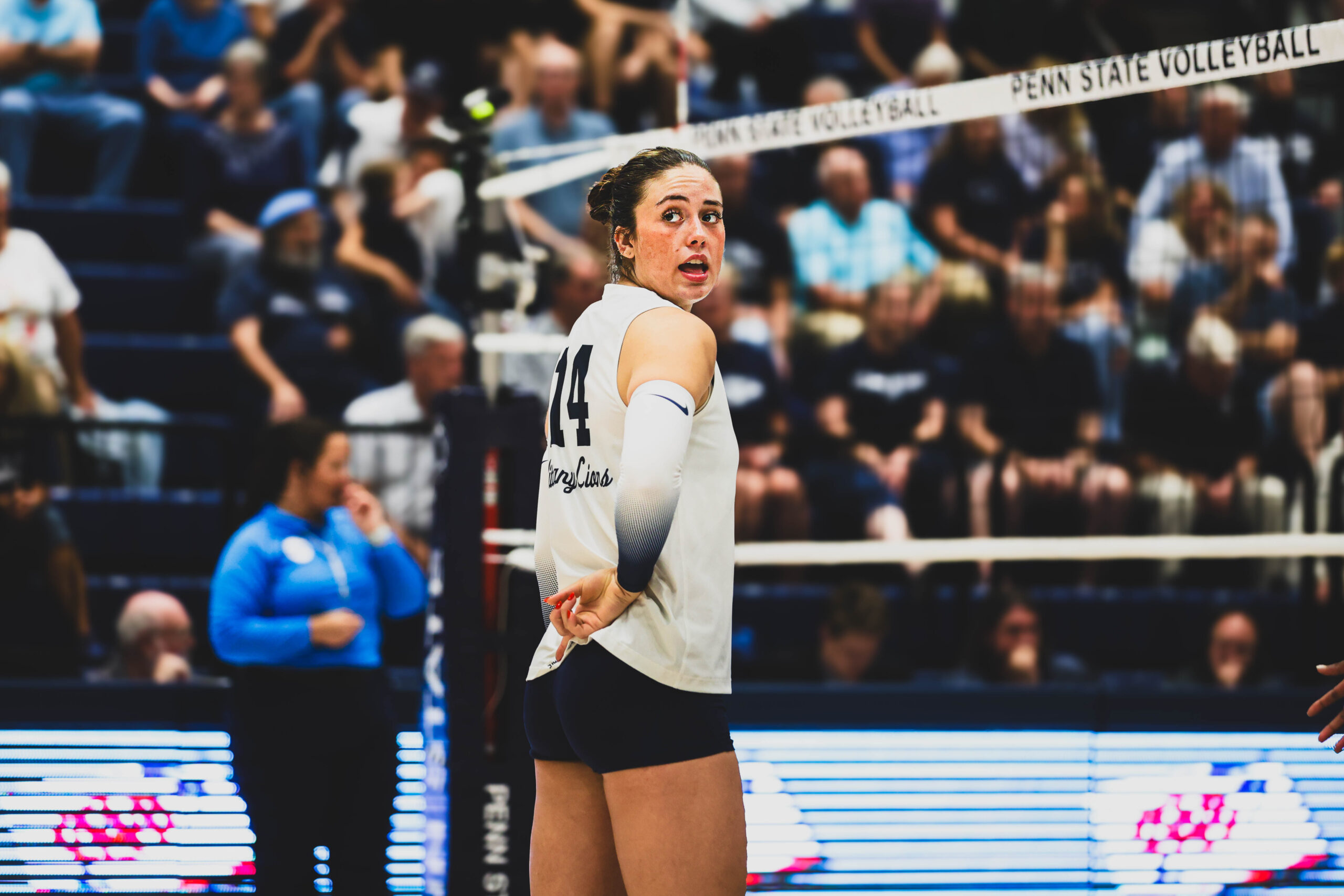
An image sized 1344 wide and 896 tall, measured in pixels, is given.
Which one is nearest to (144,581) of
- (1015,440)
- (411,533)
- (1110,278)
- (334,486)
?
(411,533)

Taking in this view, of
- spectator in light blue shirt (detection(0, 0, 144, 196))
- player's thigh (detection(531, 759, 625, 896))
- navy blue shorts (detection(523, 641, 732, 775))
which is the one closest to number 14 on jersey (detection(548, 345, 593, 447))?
navy blue shorts (detection(523, 641, 732, 775))

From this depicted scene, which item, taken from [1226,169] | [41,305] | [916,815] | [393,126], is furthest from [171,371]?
[1226,169]

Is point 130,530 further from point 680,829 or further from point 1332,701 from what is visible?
point 1332,701

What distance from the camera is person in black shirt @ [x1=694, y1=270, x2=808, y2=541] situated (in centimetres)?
638

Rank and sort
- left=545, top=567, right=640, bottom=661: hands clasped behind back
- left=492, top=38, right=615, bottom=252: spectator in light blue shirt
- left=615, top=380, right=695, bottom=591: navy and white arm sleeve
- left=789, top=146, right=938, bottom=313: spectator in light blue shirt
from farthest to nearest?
left=492, top=38, right=615, bottom=252: spectator in light blue shirt → left=789, top=146, right=938, bottom=313: spectator in light blue shirt → left=545, top=567, right=640, bottom=661: hands clasped behind back → left=615, top=380, right=695, bottom=591: navy and white arm sleeve

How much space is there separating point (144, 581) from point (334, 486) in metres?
1.73

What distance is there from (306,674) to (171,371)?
394cm

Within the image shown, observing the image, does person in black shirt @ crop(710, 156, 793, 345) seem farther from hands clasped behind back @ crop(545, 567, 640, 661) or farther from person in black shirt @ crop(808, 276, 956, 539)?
hands clasped behind back @ crop(545, 567, 640, 661)

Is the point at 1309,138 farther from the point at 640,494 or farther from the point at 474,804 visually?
the point at 640,494

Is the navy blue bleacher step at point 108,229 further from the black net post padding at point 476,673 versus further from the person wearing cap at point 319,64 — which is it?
the black net post padding at point 476,673

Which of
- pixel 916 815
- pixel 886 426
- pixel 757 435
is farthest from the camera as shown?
pixel 886 426

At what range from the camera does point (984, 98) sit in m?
3.67

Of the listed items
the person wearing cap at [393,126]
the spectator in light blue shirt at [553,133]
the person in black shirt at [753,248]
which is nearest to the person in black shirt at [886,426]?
the person in black shirt at [753,248]

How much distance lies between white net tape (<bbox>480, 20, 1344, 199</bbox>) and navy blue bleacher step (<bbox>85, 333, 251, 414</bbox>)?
392cm
